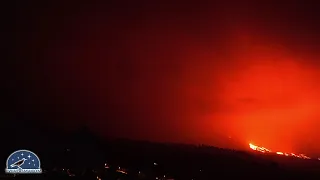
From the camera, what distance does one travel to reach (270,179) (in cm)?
4291

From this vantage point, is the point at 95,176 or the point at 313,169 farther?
the point at 313,169

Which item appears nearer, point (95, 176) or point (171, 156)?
point (95, 176)

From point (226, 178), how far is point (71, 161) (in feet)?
45.7

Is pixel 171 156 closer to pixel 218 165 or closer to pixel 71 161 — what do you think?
pixel 218 165

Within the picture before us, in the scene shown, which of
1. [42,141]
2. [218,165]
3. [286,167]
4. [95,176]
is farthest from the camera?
[286,167]

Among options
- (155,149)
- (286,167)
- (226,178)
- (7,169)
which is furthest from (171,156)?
(7,169)

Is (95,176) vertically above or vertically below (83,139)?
below

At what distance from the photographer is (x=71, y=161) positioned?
33.8 meters

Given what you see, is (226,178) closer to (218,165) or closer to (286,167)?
(218,165)

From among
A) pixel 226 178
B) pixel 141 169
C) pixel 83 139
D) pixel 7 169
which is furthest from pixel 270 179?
pixel 7 169

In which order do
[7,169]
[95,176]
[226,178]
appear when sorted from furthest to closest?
1. [226,178]
2. [95,176]
3. [7,169]

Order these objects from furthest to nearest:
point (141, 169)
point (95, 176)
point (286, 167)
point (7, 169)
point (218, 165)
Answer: point (286, 167)
point (218, 165)
point (141, 169)
point (95, 176)
point (7, 169)

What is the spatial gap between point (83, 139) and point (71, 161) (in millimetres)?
4735

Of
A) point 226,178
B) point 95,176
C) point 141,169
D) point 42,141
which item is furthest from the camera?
point 226,178
